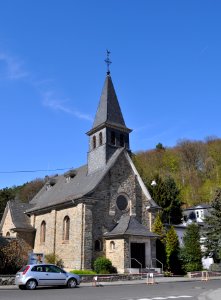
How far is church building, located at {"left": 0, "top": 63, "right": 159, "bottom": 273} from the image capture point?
29719 mm

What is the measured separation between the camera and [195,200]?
75.1m

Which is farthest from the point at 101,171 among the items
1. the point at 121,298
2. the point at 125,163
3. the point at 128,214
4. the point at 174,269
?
the point at 121,298

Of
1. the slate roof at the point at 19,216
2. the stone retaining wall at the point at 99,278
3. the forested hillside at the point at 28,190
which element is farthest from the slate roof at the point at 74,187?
the forested hillside at the point at 28,190

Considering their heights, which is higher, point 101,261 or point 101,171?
point 101,171

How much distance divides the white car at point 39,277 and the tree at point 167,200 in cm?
3723

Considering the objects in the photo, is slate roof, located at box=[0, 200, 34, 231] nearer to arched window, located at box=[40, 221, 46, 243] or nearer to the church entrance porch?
arched window, located at box=[40, 221, 46, 243]

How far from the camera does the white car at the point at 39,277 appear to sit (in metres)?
18.6

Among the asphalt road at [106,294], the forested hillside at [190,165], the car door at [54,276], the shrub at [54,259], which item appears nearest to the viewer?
the asphalt road at [106,294]

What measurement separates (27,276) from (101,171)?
52.3ft

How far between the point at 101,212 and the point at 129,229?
3011 mm

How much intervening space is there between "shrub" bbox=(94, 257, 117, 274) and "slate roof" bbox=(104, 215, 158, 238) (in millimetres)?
2123

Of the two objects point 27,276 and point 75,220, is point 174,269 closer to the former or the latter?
point 75,220

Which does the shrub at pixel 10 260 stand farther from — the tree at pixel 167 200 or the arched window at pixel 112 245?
the tree at pixel 167 200

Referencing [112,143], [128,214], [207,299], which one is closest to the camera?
[207,299]
